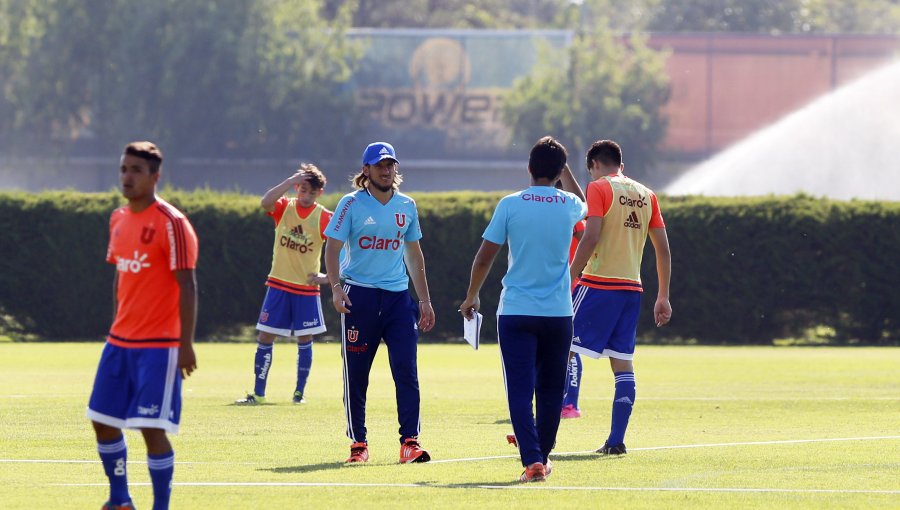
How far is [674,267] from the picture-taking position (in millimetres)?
29656

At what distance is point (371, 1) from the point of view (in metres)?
100

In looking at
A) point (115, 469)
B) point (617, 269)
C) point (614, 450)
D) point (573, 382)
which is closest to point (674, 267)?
point (573, 382)

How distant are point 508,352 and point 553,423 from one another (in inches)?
22.4

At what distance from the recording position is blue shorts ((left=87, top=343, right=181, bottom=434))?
328 inches

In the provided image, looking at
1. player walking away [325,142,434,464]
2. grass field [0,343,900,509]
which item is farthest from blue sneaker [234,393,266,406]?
player walking away [325,142,434,464]

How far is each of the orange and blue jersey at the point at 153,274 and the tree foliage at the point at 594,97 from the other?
6201 cm

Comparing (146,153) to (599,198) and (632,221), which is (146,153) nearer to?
(599,198)

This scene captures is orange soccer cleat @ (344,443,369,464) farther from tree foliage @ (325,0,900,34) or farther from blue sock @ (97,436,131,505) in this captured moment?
A: tree foliage @ (325,0,900,34)

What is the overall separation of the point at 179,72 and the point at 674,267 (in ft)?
157

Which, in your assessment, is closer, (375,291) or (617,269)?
(375,291)

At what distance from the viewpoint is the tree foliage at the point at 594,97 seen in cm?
7088

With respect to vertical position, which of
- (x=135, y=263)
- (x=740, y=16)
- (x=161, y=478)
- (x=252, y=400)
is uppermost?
(x=740, y=16)

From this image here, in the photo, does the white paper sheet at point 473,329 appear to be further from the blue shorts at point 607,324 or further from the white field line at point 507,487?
the blue shorts at point 607,324

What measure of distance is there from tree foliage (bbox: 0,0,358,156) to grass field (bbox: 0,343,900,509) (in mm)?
53056
